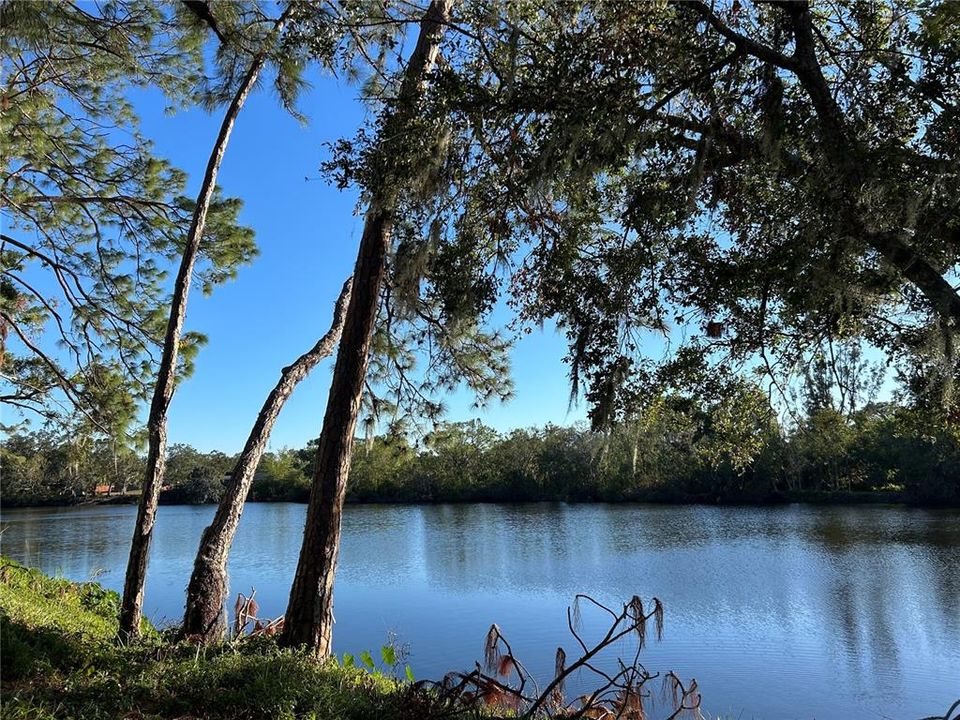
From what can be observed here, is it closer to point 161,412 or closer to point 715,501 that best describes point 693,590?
point 161,412

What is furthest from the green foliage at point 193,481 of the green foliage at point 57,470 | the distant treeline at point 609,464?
the green foliage at point 57,470

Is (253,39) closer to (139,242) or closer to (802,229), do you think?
(139,242)

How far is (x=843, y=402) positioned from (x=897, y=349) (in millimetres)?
524

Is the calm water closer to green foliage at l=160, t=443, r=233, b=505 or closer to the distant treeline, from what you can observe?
the distant treeline

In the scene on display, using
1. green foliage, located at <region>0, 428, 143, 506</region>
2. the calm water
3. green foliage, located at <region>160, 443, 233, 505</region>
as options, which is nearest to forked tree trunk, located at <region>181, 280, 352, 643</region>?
green foliage, located at <region>0, 428, 143, 506</region>

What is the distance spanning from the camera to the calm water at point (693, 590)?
348 inches

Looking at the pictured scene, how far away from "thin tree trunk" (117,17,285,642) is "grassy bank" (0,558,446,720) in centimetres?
29

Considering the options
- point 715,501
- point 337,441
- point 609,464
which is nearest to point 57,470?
point 715,501

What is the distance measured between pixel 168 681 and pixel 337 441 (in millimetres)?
1999

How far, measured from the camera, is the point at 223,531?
5547mm

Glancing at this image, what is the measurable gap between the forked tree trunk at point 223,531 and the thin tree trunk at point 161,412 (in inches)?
16.3

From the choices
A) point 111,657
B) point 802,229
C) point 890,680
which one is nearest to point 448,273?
point 802,229

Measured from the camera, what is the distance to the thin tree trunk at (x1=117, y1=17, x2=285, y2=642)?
4969 mm

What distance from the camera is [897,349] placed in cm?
391
